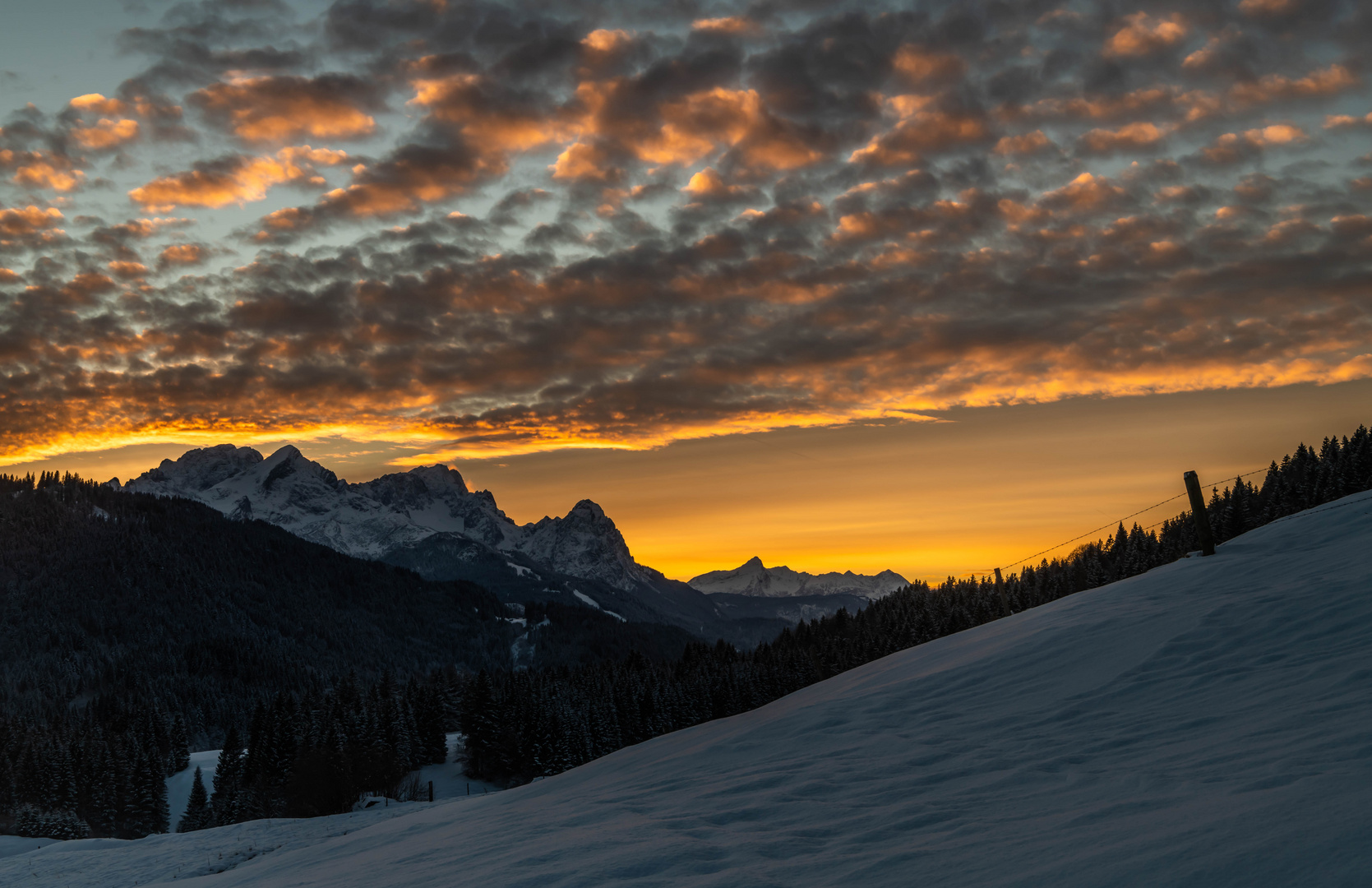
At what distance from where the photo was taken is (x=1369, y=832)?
5613 millimetres

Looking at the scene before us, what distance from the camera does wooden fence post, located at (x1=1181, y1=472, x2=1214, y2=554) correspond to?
2328cm

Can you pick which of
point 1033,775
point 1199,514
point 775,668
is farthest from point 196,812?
point 1033,775

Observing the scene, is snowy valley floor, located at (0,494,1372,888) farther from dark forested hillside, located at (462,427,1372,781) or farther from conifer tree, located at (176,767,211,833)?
conifer tree, located at (176,767,211,833)

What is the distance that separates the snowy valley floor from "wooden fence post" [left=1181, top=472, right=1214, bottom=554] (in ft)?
4.33

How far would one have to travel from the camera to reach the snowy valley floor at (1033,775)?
6.62 m

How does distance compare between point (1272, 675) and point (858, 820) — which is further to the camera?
point (1272, 675)

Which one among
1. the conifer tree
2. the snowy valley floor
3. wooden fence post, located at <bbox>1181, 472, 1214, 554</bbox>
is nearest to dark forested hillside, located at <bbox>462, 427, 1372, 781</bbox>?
the conifer tree

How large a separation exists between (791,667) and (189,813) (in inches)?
2636

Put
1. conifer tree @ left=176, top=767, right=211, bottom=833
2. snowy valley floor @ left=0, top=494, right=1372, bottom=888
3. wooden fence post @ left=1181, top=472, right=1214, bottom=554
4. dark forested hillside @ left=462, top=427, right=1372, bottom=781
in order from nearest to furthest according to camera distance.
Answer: snowy valley floor @ left=0, top=494, right=1372, bottom=888 → wooden fence post @ left=1181, top=472, right=1214, bottom=554 → dark forested hillside @ left=462, top=427, right=1372, bottom=781 → conifer tree @ left=176, top=767, right=211, bottom=833

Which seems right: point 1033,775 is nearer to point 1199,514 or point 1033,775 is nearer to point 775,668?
point 1199,514

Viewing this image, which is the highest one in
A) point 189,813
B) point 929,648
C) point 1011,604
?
point 929,648

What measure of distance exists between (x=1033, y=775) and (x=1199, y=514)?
18144 millimetres

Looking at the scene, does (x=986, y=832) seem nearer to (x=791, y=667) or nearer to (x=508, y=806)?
(x=508, y=806)

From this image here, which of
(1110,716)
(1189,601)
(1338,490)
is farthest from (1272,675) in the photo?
(1338,490)
